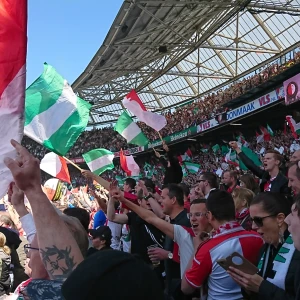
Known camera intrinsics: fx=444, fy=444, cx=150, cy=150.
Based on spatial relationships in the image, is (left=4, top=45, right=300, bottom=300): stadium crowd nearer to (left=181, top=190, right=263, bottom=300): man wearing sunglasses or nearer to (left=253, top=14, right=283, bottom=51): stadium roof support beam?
(left=181, top=190, right=263, bottom=300): man wearing sunglasses

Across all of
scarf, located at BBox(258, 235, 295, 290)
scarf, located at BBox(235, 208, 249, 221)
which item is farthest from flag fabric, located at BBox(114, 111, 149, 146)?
scarf, located at BBox(258, 235, 295, 290)

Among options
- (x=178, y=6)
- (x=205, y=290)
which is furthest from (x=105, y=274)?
(x=178, y=6)

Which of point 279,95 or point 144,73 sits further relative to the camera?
point 144,73

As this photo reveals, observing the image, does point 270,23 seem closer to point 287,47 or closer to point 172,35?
point 287,47

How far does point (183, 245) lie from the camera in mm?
3406

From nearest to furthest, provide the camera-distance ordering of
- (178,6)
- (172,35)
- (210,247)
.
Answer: (210,247) → (178,6) → (172,35)

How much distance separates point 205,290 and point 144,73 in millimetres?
26524

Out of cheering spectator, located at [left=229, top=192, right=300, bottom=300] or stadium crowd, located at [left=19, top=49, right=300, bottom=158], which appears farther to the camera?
stadium crowd, located at [left=19, top=49, right=300, bottom=158]

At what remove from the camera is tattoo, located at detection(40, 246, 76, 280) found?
1720 millimetres

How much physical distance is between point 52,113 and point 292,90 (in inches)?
467

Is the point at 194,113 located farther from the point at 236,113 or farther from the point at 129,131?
the point at 129,131

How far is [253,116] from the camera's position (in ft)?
70.9

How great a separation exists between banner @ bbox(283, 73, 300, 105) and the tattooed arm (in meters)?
13.9

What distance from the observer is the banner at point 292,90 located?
14797mm
